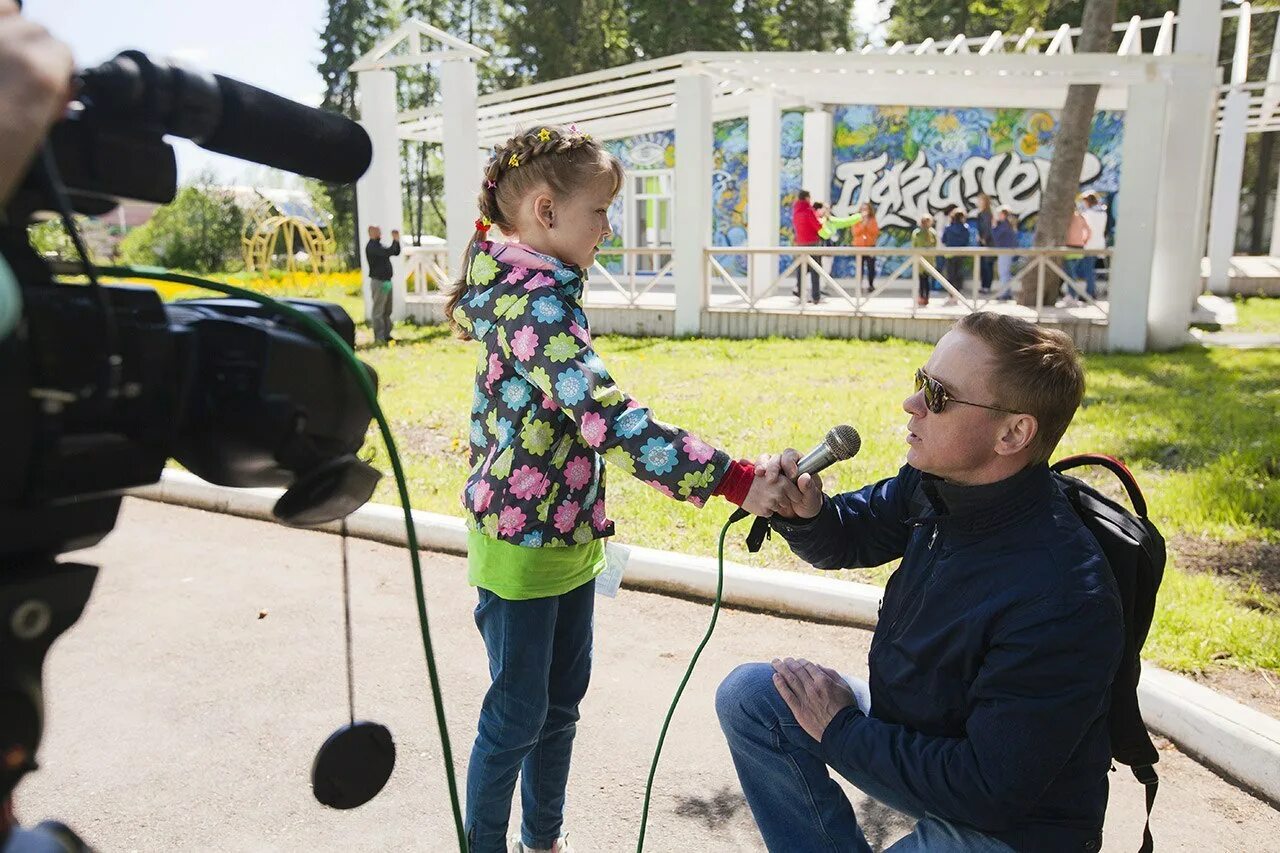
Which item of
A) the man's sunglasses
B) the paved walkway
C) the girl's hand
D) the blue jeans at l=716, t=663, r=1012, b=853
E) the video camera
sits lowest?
the paved walkway

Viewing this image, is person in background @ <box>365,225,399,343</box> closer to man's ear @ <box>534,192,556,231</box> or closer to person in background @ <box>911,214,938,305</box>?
person in background @ <box>911,214,938,305</box>

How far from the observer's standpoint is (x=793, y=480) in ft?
7.75

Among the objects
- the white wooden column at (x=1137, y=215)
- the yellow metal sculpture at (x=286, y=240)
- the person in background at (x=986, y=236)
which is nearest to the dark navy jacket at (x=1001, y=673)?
the white wooden column at (x=1137, y=215)

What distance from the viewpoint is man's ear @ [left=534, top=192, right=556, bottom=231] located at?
2414mm

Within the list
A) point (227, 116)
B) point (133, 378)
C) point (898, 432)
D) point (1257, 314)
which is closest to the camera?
point (133, 378)

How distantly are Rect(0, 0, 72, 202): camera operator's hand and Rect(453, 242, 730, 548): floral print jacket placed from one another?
4.37 ft

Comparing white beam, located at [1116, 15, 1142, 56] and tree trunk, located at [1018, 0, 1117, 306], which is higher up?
white beam, located at [1116, 15, 1142, 56]

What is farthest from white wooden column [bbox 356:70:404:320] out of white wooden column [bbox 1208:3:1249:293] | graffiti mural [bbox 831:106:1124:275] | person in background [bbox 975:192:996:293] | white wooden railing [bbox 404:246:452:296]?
white wooden column [bbox 1208:3:1249:293]

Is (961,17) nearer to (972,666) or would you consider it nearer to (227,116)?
(972,666)

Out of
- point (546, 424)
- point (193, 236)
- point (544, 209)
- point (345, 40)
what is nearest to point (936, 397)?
point (546, 424)

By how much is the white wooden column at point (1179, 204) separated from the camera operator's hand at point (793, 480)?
480 inches

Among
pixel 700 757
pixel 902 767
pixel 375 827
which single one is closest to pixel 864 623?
pixel 700 757

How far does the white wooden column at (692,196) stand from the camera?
1518 centimetres

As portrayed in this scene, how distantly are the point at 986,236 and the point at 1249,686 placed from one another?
1615 cm
